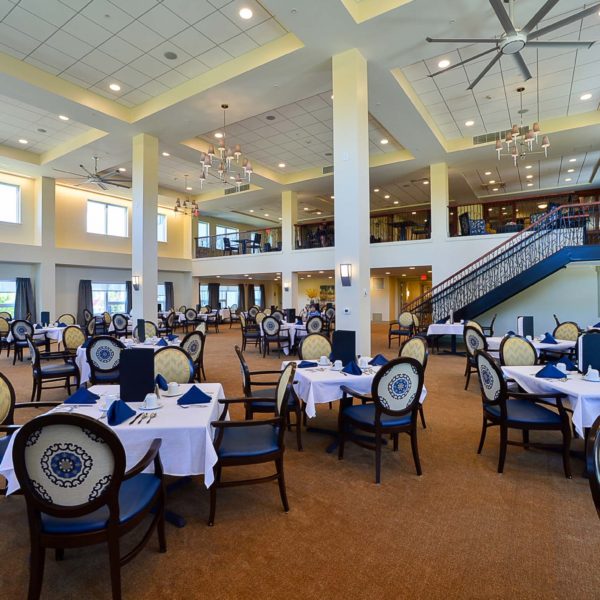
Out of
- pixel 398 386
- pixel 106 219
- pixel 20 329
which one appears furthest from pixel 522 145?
pixel 106 219

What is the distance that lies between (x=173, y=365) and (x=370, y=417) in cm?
197

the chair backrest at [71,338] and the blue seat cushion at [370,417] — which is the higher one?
the chair backrest at [71,338]

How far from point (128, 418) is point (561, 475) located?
3.38 m

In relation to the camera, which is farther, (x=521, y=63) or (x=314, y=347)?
(x=521, y=63)

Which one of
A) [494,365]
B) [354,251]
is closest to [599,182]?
[354,251]

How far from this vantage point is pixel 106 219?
49.6 ft

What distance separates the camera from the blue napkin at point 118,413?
2254 millimetres

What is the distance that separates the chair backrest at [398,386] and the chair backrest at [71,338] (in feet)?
18.7

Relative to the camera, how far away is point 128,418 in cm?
233

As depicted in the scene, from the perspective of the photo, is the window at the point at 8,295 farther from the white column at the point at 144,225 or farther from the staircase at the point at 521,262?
the staircase at the point at 521,262

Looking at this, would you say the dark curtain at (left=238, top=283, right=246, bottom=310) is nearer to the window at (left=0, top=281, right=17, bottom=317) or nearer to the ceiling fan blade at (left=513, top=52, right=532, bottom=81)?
the window at (left=0, top=281, right=17, bottom=317)

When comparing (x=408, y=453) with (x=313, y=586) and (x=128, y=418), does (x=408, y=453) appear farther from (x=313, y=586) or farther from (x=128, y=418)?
Answer: (x=128, y=418)

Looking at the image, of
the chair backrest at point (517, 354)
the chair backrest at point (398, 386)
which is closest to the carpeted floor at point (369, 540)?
the chair backrest at point (398, 386)

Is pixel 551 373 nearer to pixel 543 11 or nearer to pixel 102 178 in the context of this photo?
pixel 543 11
